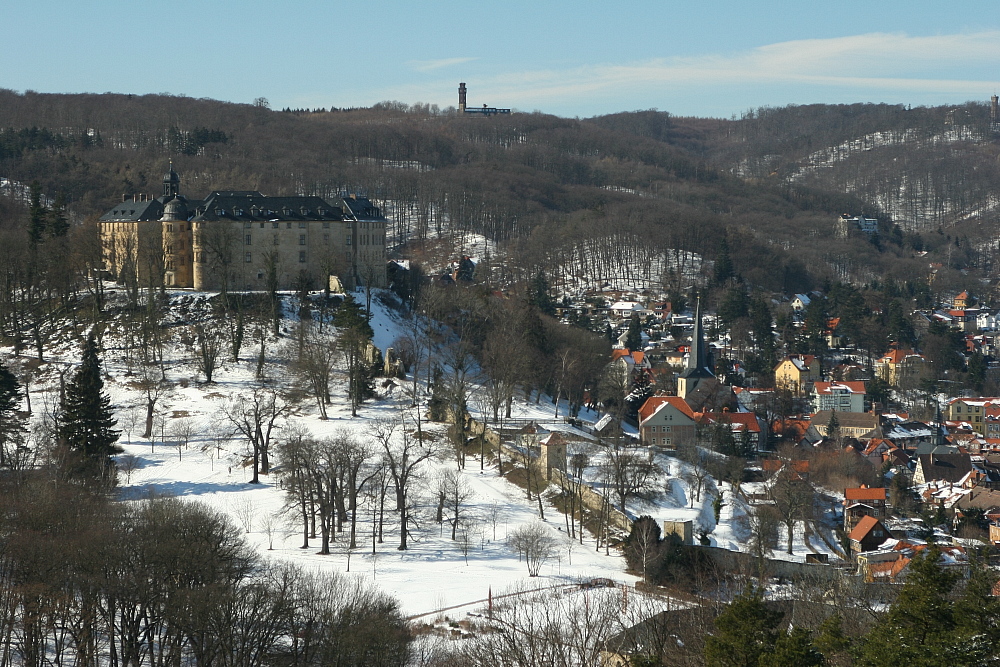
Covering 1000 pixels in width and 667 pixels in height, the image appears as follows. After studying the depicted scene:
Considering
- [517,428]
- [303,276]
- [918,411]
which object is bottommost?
[918,411]

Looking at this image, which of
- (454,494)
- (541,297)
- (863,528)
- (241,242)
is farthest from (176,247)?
(863,528)

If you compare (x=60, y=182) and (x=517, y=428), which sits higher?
(x=60, y=182)

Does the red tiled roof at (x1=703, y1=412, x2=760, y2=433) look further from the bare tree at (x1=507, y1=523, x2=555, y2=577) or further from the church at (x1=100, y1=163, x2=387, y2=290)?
the bare tree at (x1=507, y1=523, x2=555, y2=577)

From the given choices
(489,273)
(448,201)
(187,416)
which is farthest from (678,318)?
(187,416)

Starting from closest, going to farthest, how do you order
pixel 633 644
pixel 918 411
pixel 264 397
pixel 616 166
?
pixel 633 644 → pixel 264 397 → pixel 918 411 → pixel 616 166

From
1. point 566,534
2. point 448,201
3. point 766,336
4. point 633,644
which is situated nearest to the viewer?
point 633,644

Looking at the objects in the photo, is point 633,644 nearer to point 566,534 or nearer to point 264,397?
point 566,534
